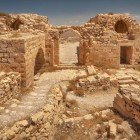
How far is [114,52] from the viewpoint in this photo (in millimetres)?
16781

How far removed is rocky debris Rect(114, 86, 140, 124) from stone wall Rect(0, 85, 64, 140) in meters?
2.58

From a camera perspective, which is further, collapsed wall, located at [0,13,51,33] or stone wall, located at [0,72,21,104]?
collapsed wall, located at [0,13,51,33]

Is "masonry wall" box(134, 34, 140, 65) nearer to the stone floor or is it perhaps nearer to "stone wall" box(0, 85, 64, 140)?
the stone floor

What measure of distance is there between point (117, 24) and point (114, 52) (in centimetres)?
312

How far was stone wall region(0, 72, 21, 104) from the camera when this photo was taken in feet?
31.5

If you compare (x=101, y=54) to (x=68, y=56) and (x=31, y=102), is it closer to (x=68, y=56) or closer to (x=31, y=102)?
(x=68, y=56)

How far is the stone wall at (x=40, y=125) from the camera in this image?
781 centimetres

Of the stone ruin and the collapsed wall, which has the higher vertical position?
the collapsed wall

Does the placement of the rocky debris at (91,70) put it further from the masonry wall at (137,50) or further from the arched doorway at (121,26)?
the arched doorway at (121,26)

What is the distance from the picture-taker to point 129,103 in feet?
32.1

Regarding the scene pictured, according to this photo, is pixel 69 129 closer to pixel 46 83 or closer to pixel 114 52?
pixel 46 83

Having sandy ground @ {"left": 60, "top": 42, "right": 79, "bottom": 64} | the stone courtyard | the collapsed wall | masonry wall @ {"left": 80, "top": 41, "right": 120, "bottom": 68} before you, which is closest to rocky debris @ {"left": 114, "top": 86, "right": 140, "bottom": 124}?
the stone courtyard

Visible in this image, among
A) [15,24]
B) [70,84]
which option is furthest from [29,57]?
[15,24]

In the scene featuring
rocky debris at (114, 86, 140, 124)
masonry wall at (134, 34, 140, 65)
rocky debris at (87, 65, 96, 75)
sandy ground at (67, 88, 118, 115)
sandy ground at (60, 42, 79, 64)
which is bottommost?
sandy ground at (67, 88, 118, 115)
